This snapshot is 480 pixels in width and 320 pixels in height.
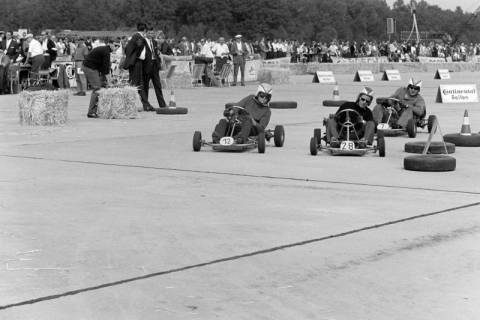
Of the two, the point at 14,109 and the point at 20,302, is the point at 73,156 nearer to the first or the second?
the point at 20,302

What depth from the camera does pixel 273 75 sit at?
122 feet

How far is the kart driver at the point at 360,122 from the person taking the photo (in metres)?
12.9

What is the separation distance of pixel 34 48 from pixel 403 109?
13948mm

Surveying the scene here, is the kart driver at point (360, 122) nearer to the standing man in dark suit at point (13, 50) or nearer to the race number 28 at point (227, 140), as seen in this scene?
the race number 28 at point (227, 140)

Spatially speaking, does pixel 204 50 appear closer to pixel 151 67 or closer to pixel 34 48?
pixel 34 48

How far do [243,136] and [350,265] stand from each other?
695 centimetres

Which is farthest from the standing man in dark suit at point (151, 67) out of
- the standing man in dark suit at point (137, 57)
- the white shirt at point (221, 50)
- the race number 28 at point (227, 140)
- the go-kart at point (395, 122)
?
the white shirt at point (221, 50)

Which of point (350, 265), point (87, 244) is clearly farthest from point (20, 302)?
point (350, 265)

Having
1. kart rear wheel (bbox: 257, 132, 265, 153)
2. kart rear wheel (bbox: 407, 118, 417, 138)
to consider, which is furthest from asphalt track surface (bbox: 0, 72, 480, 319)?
kart rear wheel (bbox: 407, 118, 417, 138)

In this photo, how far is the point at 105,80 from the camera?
2373cm

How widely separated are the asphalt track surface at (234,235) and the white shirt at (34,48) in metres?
13.6

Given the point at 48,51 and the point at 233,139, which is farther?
the point at 48,51

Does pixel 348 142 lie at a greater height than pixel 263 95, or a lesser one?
lesser

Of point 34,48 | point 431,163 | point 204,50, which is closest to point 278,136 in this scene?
point 431,163
